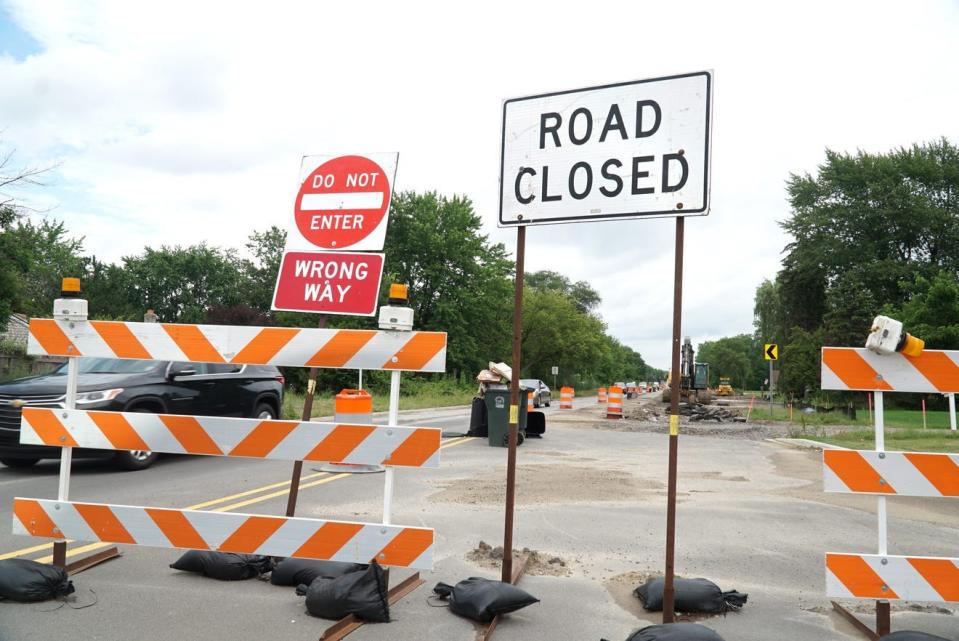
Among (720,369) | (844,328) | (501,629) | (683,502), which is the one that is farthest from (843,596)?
(720,369)

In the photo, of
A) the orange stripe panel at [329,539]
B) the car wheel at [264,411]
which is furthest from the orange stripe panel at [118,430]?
the car wheel at [264,411]

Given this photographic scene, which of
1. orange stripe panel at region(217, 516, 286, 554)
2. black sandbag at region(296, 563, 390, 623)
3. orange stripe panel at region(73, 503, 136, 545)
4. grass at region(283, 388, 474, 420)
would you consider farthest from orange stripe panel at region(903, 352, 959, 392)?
grass at region(283, 388, 474, 420)

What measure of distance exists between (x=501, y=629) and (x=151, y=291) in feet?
263

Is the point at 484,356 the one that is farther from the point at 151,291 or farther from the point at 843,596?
the point at 843,596

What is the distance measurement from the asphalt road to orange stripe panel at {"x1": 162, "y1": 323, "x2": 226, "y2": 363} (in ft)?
4.92

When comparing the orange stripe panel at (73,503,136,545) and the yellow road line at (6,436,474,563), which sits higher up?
the orange stripe panel at (73,503,136,545)

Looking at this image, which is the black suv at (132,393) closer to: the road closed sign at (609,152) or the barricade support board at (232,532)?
the barricade support board at (232,532)

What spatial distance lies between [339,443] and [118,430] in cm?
149

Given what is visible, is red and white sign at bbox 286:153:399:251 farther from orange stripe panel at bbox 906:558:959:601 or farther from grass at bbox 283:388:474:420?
grass at bbox 283:388:474:420

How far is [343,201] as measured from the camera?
19.6 ft

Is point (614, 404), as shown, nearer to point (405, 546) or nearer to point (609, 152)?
point (609, 152)

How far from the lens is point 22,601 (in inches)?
166

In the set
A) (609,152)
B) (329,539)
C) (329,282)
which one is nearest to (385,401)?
(329,282)

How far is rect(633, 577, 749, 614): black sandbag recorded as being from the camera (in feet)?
14.6
